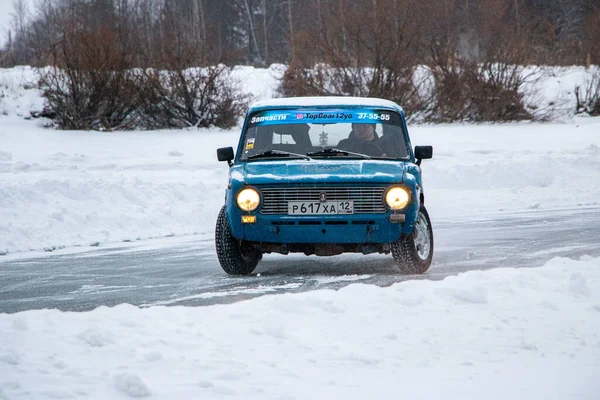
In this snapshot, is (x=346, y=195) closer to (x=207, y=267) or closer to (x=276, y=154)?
(x=276, y=154)

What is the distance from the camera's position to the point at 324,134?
941cm

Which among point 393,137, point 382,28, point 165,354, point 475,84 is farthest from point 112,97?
point 165,354

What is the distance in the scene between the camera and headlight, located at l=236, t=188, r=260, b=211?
8633 millimetres

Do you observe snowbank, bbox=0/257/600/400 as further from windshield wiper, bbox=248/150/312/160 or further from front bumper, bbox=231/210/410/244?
windshield wiper, bbox=248/150/312/160

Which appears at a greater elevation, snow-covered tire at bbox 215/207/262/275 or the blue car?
the blue car

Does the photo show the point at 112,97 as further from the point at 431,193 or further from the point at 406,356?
the point at 406,356

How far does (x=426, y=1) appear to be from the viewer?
37719mm

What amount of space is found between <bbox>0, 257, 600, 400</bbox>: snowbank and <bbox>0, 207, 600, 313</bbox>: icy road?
4.78 ft

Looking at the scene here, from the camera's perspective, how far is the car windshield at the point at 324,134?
9.30 meters

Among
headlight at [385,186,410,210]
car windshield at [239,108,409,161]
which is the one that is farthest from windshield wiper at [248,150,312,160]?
headlight at [385,186,410,210]

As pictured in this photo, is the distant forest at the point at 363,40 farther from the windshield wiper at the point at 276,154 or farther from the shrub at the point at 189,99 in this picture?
the windshield wiper at the point at 276,154

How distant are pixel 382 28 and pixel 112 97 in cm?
874

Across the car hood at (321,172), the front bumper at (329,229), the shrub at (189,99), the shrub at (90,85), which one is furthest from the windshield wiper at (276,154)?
the shrub at (189,99)

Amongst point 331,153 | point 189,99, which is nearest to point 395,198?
point 331,153
